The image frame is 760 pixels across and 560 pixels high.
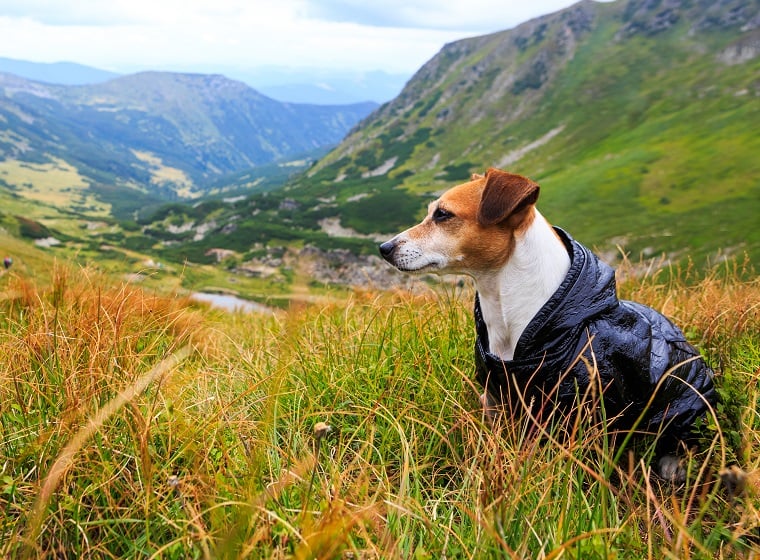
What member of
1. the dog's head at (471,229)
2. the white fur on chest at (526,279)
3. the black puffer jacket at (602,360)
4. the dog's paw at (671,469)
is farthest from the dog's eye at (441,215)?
the dog's paw at (671,469)

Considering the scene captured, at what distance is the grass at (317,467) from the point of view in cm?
248

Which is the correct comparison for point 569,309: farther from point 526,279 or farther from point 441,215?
point 441,215

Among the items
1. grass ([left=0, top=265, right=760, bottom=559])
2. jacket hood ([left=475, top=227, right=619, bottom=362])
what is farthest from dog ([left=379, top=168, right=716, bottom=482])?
grass ([left=0, top=265, right=760, bottom=559])

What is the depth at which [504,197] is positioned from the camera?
413cm

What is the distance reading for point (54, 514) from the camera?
103 inches

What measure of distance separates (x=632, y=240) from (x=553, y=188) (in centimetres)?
3929

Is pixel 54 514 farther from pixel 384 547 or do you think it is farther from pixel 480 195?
pixel 480 195

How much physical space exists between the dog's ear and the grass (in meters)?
1.38

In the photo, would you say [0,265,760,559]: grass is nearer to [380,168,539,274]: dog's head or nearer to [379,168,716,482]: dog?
[379,168,716,482]: dog

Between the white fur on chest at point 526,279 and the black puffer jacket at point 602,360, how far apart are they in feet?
0.46

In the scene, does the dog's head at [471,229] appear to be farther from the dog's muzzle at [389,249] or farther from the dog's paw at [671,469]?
the dog's paw at [671,469]

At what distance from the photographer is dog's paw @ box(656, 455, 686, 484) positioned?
163 inches

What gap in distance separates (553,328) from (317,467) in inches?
80.5

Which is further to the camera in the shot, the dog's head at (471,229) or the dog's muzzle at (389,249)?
the dog's muzzle at (389,249)
